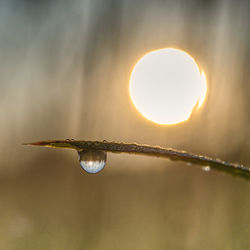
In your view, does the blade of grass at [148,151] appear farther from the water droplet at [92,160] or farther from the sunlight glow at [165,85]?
the sunlight glow at [165,85]

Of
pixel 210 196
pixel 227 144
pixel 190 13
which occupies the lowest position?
pixel 210 196

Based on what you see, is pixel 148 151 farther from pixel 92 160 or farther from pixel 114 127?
pixel 114 127

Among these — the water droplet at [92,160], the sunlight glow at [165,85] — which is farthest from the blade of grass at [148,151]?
the sunlight glow at [165,85]

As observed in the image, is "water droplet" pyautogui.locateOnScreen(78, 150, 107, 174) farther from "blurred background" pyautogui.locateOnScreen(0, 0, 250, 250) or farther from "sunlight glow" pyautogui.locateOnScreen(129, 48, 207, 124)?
"sunlight glow" pyautogui.locateOnScreen(129, 48, 207, 124)

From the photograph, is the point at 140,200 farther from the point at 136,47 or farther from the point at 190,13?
the point at 190,13

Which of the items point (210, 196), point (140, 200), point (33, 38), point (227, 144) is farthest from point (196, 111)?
point (33, 38)

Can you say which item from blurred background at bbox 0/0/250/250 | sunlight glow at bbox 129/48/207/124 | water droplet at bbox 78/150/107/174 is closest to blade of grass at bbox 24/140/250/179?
water droplet at bbox 78/150/107/174
